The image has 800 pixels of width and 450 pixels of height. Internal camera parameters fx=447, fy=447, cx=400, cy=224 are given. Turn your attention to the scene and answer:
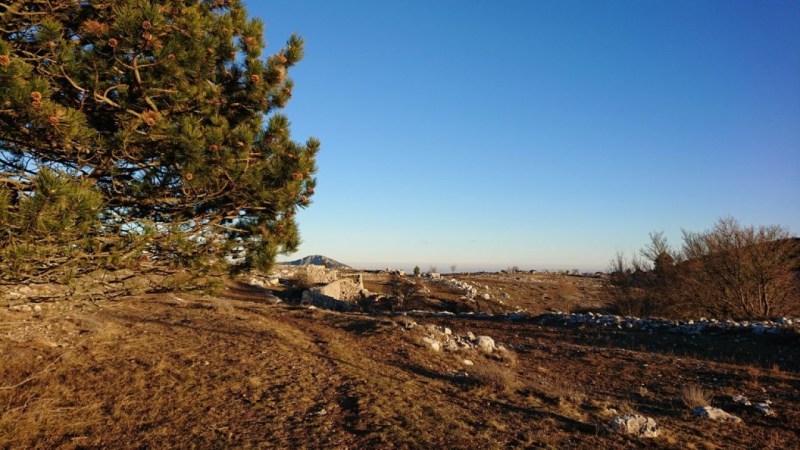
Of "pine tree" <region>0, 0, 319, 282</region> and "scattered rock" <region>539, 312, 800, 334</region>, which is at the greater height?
"pine tree" <region>0, 0, 319, 282</region>

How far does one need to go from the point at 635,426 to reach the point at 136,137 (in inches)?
278

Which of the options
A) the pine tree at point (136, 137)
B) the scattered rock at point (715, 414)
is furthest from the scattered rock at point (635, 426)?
the pine tree at point (136, 137)

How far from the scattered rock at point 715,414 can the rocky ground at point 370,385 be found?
26 mm

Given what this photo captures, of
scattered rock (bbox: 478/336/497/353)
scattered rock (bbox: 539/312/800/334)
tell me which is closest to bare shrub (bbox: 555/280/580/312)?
scattered rock (bbox: 539/312/800/334)

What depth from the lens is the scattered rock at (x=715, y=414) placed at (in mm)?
6578

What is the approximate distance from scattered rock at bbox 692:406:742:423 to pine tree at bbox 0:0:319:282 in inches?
270

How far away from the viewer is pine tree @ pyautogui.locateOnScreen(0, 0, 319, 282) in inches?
156

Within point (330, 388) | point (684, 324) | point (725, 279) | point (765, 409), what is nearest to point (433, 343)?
point (330, 388)

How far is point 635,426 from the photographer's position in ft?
19.3

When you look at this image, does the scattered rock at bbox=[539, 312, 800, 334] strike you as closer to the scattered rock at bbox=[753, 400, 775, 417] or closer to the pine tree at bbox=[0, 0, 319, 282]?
the scattered rock at bbox=[753, 400, 775, 417]

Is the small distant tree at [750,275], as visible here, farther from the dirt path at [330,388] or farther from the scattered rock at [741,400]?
the scattered rock at [741,400]

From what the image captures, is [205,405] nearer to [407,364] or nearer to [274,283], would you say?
[407,364]

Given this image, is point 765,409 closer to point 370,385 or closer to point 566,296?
point 370,385

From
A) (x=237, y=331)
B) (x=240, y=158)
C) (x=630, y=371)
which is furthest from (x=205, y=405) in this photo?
(x=630, y=371)
